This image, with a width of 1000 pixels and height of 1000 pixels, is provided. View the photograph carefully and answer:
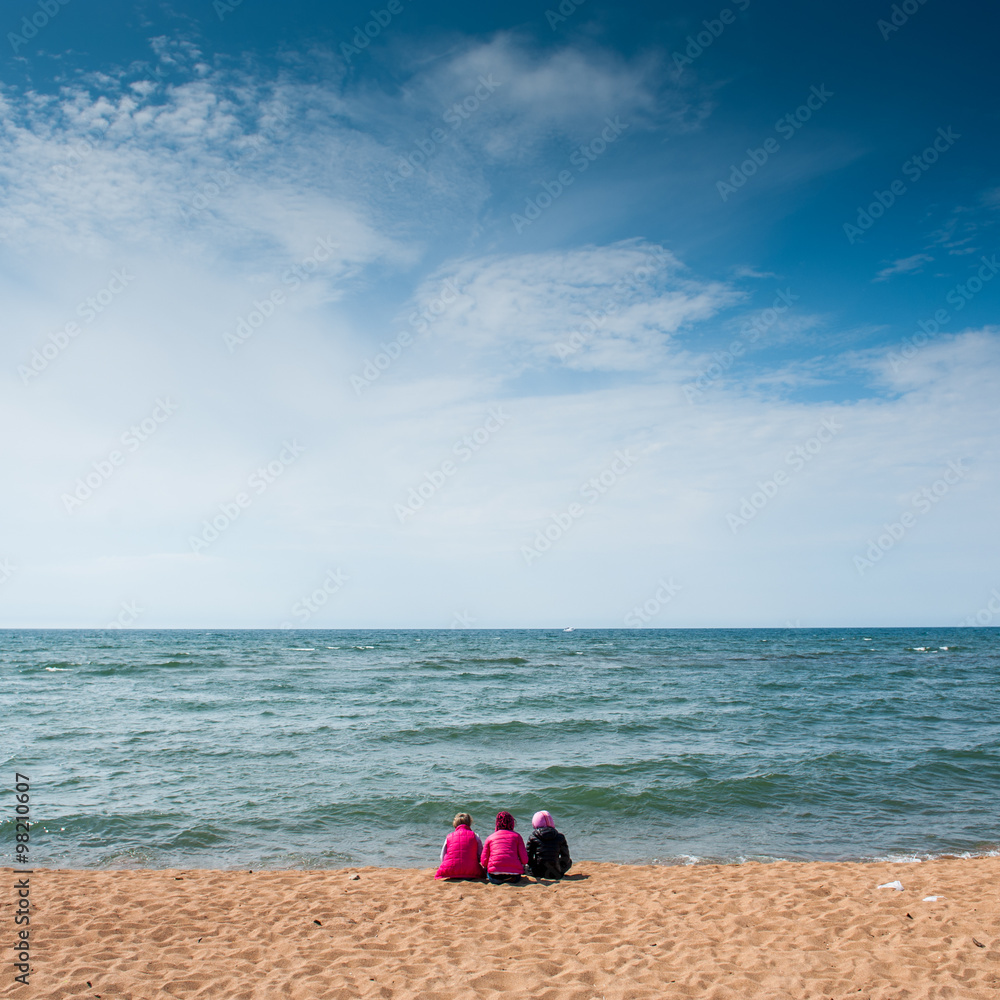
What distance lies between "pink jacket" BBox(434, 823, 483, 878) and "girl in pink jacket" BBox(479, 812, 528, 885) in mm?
137

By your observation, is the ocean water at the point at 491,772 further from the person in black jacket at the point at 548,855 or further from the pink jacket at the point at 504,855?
the person in black jacket at the point at 548,855

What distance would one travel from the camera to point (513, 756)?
15648mm

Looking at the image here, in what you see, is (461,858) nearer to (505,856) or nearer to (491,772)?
(505,856)

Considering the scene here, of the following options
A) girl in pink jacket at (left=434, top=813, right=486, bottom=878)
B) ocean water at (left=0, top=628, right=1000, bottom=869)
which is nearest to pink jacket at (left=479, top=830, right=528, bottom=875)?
girl in pink jacket at (left=434, top=813, right=486, bottom=878)

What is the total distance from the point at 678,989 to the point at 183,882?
629cm

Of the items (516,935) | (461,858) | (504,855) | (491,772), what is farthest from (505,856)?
(491,772)

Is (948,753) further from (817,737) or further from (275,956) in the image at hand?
(275,956)

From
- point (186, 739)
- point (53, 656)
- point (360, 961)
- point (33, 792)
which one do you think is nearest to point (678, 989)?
point (360, 961)

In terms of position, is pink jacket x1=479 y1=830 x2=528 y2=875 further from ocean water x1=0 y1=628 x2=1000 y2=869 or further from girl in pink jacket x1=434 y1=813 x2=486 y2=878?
ocean water x1=0 y1=628 x2=1000 y2=869

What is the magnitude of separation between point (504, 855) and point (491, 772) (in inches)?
234

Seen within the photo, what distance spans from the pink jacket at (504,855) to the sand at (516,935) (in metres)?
0.22

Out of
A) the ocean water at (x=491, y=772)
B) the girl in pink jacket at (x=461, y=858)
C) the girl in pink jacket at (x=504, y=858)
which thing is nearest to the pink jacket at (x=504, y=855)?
the girl in pink jacket at (x=504, y=858)

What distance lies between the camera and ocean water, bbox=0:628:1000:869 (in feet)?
34.2

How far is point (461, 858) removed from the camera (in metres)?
8.47
